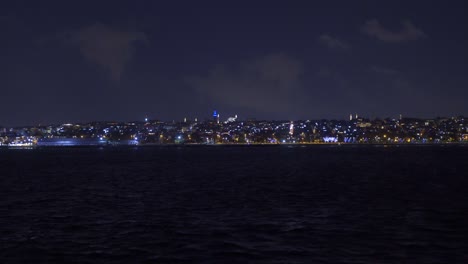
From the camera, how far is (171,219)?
118ft

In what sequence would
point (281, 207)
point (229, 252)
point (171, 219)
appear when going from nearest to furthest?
1. point (229, 252)
2. point (171, 219)
3. point (281, 207)

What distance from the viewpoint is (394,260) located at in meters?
23.8

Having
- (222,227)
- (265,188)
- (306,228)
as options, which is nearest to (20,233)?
(222,227)

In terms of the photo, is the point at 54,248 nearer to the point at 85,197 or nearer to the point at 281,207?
the point at 281,207

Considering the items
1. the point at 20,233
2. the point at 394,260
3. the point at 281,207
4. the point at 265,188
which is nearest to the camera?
the point at 394,260

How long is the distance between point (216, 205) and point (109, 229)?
12.1m

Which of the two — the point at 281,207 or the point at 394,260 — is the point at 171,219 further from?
the point at 394,260

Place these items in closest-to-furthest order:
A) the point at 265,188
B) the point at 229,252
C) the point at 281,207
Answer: the point at 229,252, the point at 281,207, the point at 265,188

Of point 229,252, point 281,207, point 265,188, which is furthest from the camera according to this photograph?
point 265,188

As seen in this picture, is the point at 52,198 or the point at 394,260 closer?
the point at 394,260

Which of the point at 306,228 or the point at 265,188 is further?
the point at 265,188

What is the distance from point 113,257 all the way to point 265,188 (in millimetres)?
34152

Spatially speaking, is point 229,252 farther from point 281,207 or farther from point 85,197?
point 85,197

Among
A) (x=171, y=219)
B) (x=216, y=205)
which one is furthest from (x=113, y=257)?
(x=216, y=205)
